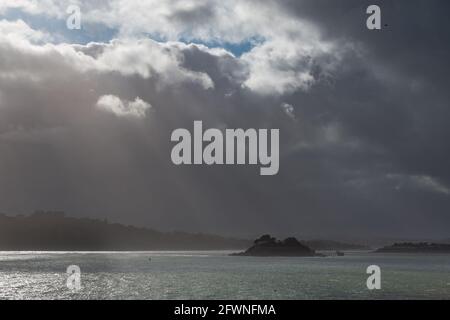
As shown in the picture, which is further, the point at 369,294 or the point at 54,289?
the point at 54,289

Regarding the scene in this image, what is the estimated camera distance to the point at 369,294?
80.6 meters

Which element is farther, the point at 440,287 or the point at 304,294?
the point at 440,287
